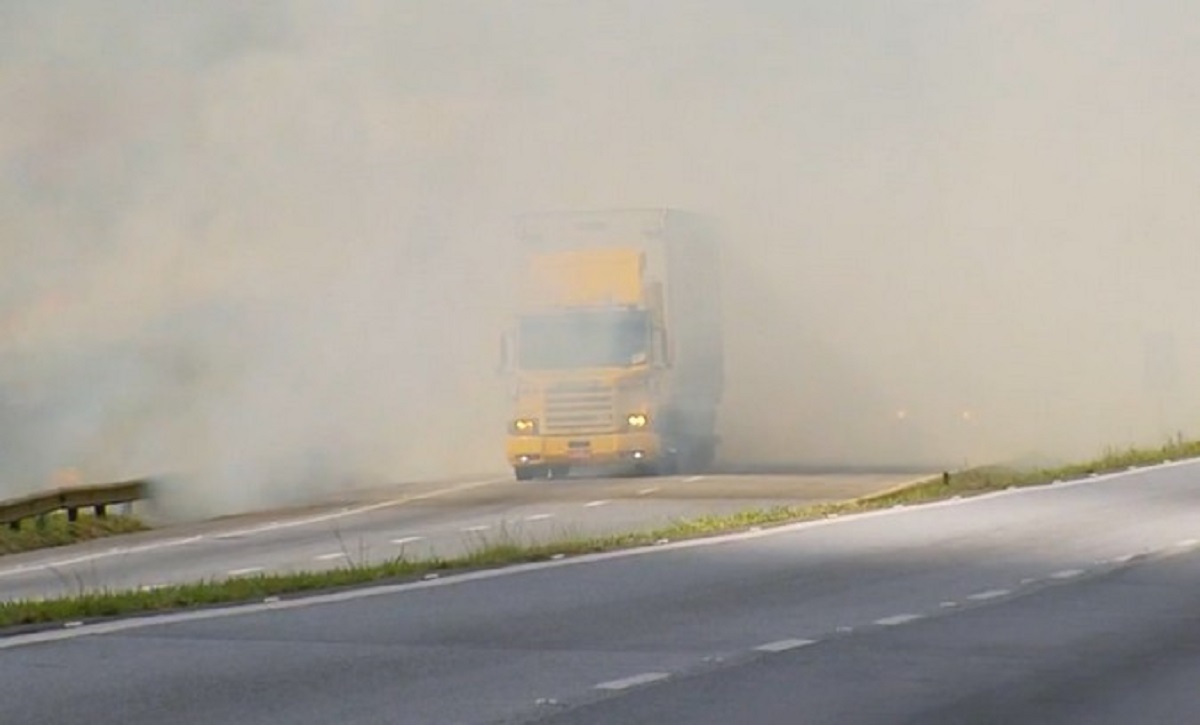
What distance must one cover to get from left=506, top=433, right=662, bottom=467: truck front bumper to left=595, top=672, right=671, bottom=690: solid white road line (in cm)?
3414

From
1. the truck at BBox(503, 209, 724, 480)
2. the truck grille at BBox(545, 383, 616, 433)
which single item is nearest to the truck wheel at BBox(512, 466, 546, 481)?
the truck at BBox(503, 209, 724, 480)

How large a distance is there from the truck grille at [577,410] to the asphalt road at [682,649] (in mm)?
23223

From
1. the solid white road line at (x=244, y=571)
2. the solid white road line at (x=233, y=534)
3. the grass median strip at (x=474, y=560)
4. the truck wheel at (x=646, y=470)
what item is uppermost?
the truck wheel at (x=646, y=470)

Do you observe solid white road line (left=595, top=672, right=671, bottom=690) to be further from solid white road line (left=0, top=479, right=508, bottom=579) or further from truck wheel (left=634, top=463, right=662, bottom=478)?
truck wheel (left=634, top=463, right=662, bottom=478)

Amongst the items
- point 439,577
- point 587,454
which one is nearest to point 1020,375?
point 587,454

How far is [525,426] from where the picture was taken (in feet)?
165

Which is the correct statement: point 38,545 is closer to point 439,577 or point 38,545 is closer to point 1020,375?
point 439,577

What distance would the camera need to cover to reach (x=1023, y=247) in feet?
220

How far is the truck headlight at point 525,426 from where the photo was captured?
1976 inches

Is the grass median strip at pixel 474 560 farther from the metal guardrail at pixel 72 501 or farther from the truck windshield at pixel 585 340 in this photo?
the metal guardrail at pixel 72 501

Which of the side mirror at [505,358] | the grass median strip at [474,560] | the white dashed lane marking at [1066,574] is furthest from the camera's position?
the side mirror at [505,358]

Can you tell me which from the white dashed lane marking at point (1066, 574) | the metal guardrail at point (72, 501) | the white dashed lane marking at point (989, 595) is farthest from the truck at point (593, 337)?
the white dashed lane marking at point (989, 595)

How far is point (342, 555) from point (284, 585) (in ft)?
31.4

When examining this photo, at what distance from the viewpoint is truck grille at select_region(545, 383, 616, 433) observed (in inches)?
1969
